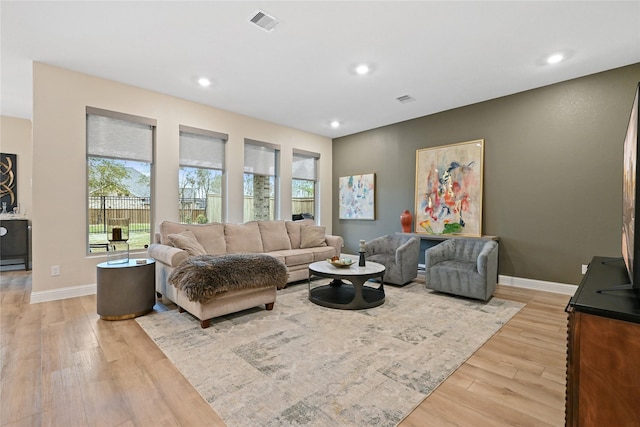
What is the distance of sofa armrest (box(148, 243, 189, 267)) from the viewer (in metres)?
3.11

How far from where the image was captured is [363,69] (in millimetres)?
3691

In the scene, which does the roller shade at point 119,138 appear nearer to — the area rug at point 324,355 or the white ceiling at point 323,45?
the white ceiling at point 323,45

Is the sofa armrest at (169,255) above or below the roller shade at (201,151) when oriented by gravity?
below

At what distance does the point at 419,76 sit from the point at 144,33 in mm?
3161

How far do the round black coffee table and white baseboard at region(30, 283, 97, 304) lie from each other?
294 cm

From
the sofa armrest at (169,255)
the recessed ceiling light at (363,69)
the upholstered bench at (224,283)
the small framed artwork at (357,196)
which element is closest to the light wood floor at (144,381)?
the upholstered bench at (224,283)

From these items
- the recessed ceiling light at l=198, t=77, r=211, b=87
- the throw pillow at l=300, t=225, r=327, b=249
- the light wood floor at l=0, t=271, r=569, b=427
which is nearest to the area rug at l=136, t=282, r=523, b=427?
the light wood floor at l=0, t=271, r=569, b=427

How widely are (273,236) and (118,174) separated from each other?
240cm

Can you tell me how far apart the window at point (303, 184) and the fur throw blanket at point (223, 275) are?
10.7 ft

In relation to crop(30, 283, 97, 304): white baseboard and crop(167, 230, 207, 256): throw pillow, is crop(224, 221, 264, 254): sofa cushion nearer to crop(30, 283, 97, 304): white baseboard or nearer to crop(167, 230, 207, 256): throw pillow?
crop(167, 230, 207, 256): throw pillow

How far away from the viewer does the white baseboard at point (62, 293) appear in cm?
356

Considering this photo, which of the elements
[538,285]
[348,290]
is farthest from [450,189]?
[348,290]

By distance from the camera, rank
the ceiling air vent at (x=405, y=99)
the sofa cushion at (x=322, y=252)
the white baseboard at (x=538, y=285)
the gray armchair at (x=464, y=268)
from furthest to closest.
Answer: the sofa cushion at (x=322, y=252) → the ceiling air vent at (x=405, y=99) → the white baseboard at (x=538, y=285) → the gray armchair at (x=464, y=268)

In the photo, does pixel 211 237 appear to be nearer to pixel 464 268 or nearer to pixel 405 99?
pixel 464 268
